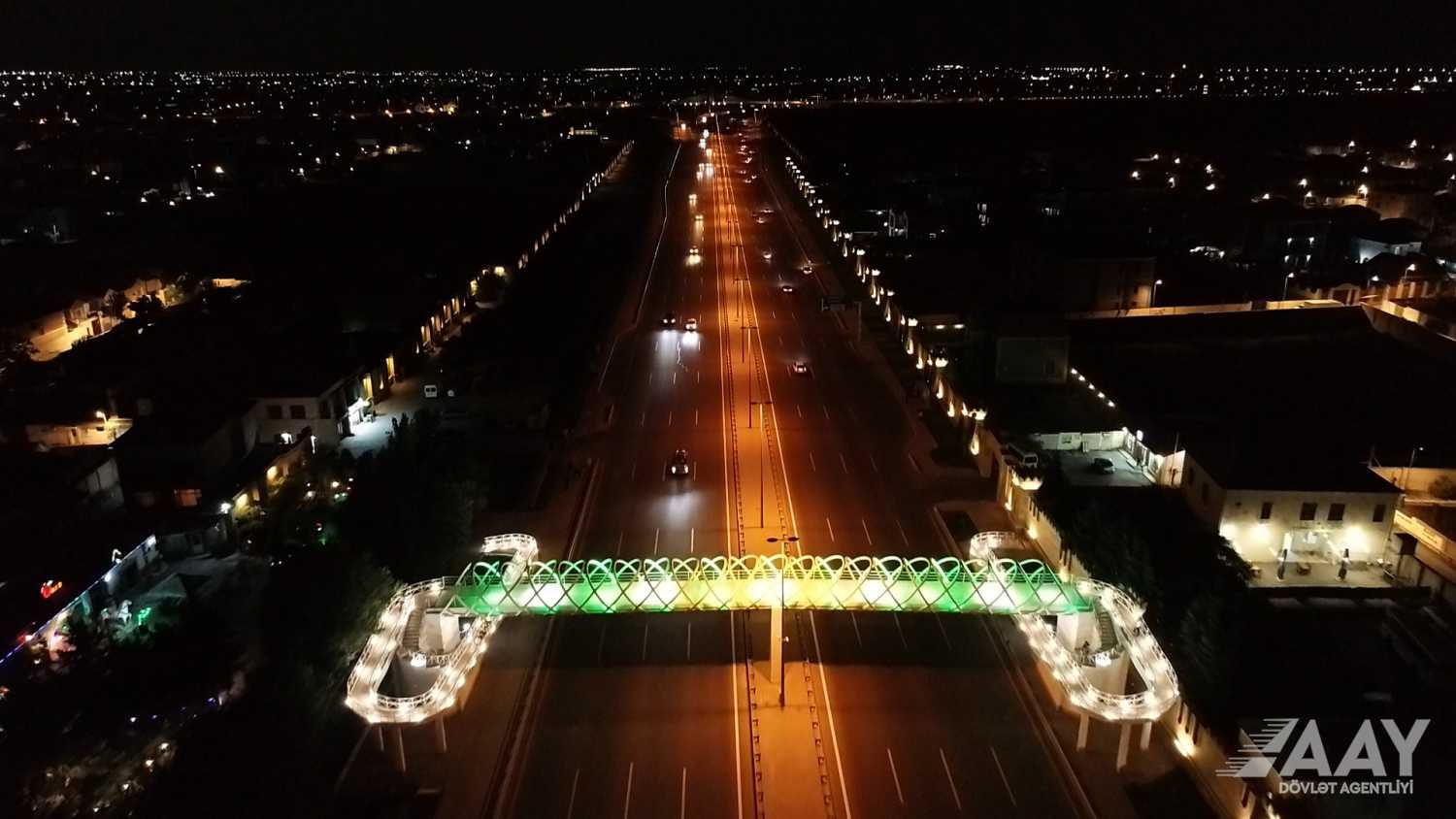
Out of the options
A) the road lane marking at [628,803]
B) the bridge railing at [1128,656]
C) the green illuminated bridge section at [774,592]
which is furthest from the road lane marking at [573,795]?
the bridge railing at [1128,656]

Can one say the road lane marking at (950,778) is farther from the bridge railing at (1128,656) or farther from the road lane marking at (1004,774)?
the bridge railing at (1128,656)

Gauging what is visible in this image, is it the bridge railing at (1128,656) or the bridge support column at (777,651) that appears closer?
the bridge railing at (1128,656)

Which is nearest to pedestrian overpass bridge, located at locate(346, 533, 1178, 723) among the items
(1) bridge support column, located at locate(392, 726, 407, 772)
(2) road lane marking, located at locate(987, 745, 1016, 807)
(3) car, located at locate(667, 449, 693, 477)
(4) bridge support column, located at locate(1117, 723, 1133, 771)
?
(1) bridge support column, located at locate(392, 726, 407, 772)

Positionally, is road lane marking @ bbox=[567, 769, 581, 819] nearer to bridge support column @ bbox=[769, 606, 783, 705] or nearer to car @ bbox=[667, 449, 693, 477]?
bridge support column @ bbox=[769, 606, 783, 705]

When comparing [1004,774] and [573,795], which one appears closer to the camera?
[573,795]

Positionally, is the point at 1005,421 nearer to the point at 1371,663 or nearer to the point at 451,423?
the point at 1371,663

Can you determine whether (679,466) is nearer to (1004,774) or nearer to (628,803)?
(628,803)

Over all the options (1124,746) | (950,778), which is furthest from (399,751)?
(1124,746)
